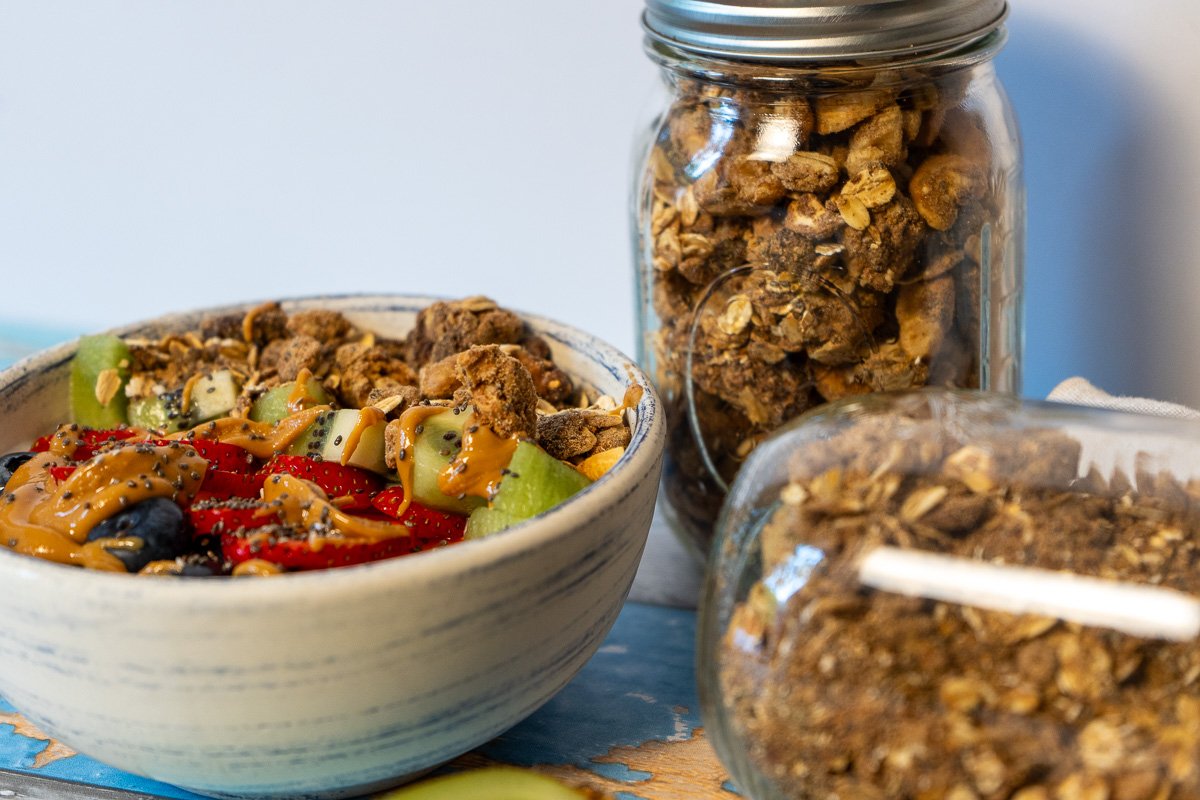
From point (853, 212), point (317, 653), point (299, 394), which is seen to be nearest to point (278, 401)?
point (299, 394)

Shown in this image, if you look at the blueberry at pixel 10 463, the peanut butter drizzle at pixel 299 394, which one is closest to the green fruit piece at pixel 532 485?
the peanut butter drizzle at pixel 299 394

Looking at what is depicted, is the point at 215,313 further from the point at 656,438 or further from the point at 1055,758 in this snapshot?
the point at 1055,758

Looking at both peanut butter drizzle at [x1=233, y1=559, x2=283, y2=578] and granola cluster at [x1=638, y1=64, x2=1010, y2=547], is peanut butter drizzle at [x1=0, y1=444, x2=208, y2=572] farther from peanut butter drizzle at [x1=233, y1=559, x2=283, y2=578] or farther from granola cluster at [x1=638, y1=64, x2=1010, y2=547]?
granola cluster at [x1=638, y1=64, x2=1010, y2=547]

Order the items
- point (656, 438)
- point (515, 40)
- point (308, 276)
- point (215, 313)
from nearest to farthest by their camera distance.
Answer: point (656, 438), point (215, 313), point (515, 40), point (308, 276)

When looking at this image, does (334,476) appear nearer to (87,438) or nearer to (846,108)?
(87,438)

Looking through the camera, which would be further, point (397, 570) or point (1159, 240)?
point (1159, 240)

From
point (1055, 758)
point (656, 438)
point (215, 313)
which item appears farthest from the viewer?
point (215, 313)

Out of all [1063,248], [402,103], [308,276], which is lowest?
[308,276]

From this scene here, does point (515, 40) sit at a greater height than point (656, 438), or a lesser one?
greater

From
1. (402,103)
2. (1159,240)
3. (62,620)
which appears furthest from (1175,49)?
(62,620)
